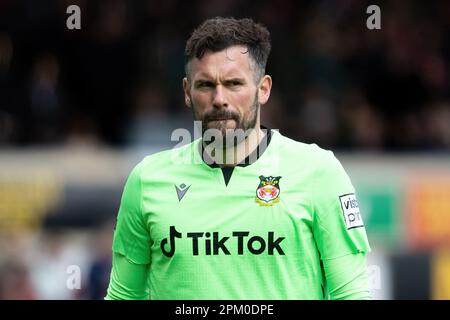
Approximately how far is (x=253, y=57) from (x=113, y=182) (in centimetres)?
626

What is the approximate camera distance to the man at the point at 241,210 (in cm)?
459

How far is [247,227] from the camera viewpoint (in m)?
4.65

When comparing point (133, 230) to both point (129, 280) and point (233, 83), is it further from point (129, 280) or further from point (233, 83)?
point (233, 83)

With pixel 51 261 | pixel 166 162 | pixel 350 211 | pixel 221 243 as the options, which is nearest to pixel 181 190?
pixel 166 162

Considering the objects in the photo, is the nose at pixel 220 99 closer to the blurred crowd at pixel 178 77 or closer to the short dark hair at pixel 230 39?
the short dark hair at pixel 230 39

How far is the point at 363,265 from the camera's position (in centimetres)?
462

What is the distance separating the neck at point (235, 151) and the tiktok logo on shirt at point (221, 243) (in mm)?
333

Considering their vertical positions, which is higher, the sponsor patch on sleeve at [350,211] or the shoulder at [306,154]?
the shoulder at [306,154]

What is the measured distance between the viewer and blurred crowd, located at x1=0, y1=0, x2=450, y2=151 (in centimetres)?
1138

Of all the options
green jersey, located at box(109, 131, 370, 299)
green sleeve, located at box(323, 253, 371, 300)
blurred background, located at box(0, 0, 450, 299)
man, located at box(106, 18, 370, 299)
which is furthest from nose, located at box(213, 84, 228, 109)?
blurred background, located at box(0, 0, 450, 299)

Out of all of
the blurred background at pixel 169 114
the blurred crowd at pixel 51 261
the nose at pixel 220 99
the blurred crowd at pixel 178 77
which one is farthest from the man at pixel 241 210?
the blurred crowd at pixel 178 77

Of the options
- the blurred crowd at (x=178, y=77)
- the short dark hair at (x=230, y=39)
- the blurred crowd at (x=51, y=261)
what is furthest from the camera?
the blurred crowd at (x=178, y=77)
